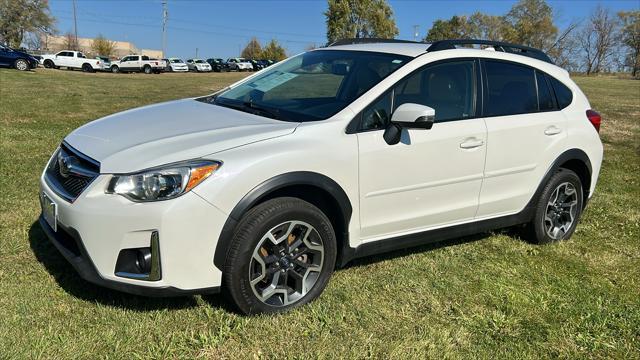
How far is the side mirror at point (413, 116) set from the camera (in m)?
3.39

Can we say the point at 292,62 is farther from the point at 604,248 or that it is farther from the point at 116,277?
the point at 604,248

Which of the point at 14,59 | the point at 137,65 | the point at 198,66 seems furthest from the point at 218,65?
Answer: the point at 14,59

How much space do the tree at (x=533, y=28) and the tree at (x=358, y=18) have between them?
17428 mm

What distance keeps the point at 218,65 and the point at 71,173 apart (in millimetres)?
57509

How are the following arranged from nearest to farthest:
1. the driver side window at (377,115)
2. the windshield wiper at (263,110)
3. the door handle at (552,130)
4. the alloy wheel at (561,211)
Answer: the driver side window at (377,115) < the windshield wiper at (263,110) < the door handle at (552,130) < the alloy wheel at (561,211)

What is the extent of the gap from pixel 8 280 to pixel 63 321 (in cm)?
74

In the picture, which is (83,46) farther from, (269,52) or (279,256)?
(279,256)

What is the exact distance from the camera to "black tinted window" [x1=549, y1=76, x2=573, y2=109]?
472 cm

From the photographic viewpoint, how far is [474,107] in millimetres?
4070

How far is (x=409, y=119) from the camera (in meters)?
3.40

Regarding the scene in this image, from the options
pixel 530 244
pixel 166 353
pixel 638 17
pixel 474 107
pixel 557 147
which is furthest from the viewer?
pixel 638 17

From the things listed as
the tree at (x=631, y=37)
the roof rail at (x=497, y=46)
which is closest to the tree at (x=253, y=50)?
the tree at (x=631, y=37)

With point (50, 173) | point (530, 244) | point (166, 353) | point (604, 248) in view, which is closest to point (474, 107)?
point (530, 244)

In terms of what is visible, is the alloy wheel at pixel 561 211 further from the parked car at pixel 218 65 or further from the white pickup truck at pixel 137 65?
the parked car at pixel 218 65
